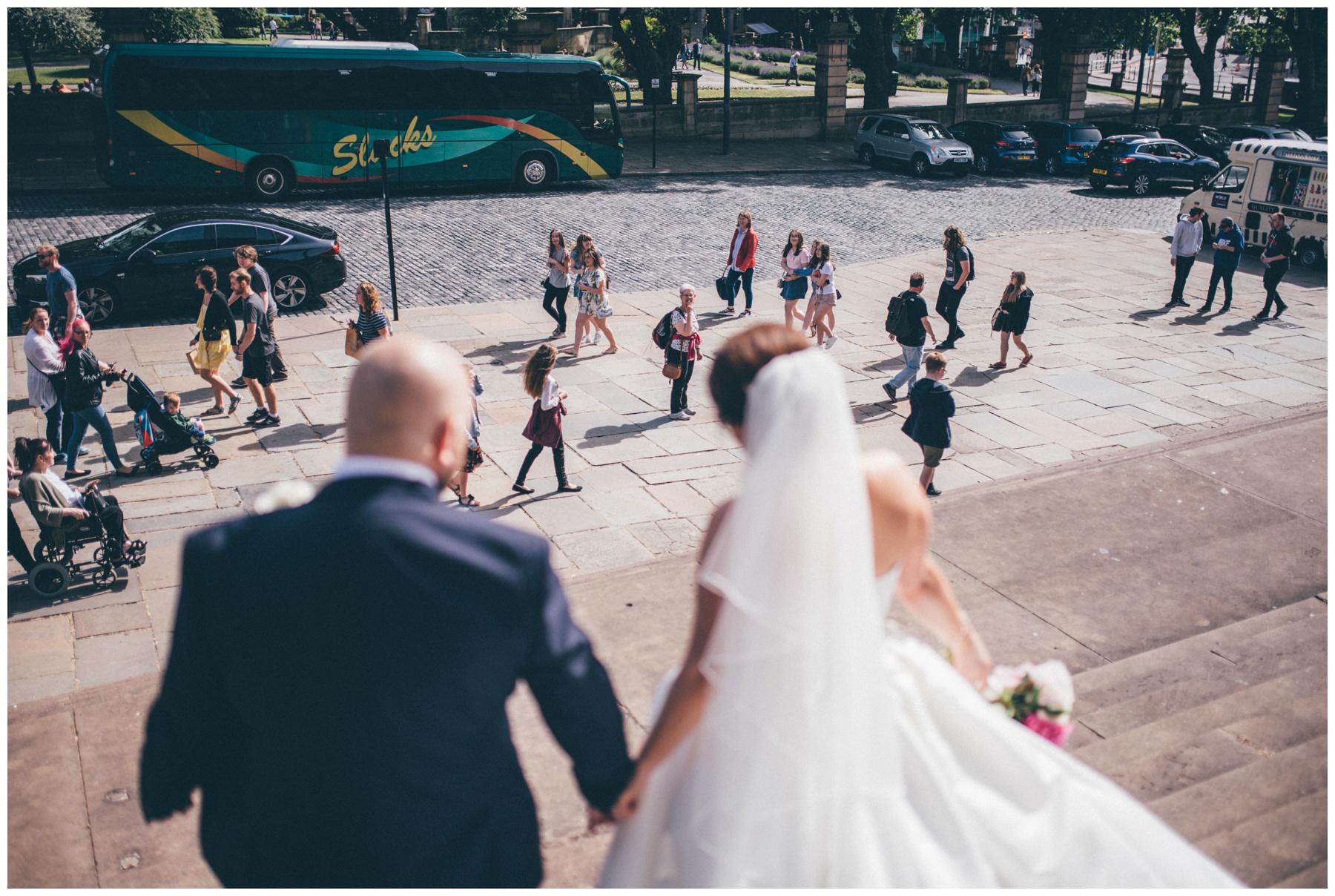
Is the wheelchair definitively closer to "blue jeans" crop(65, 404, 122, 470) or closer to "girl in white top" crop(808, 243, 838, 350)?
"blue jeans" crop(65, 404, 122, 470)

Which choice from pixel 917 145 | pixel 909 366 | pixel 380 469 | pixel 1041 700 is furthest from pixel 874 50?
pixel 380 469

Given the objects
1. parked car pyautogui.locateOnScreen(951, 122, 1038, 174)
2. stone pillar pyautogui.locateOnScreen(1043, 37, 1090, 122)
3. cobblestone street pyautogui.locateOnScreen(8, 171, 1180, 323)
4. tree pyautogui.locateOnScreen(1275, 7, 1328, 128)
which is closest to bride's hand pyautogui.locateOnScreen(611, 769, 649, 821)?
cobblestone street pyautogui.locateOnScreen(8, 171, 1180, 323)

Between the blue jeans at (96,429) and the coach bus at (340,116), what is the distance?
12.7 meters

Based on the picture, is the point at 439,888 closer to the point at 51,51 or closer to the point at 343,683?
the point at 343,683

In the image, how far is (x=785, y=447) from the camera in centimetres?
232

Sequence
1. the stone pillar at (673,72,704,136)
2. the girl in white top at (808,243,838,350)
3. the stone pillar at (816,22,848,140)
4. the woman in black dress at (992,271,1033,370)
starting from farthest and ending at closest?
1. the stone pillar at (816,22,848,140)
2. the stone pillar at (673,72,704,136)
3. the girl in white top at (808,243,838,350)
4. the woman in black dress at (992,271,1033,370)

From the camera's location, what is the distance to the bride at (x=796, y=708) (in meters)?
2.31

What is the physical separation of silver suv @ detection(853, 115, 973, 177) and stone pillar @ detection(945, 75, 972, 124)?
659 cm

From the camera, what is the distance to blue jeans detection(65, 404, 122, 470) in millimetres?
9625

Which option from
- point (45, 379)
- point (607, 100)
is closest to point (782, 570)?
point (45, 379)

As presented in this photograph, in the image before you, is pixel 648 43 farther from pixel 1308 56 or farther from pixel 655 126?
pixel 1308 56

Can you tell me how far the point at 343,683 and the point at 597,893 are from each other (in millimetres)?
940

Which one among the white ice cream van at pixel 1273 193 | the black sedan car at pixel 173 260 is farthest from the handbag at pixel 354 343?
the white ice cream van at pixel 1273 193

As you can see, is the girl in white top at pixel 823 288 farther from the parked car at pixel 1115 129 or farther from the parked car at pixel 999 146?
the parked car at pixel 1115 129
